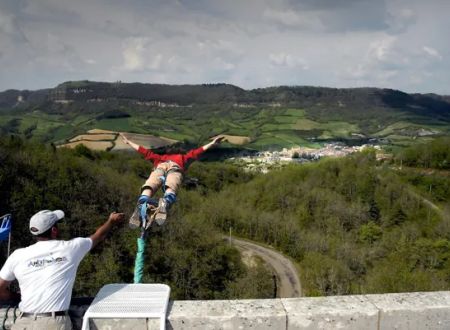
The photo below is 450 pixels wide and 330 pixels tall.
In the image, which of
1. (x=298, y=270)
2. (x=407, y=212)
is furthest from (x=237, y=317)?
(x=407, y=212)

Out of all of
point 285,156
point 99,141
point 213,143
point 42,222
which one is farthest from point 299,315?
point 285,156

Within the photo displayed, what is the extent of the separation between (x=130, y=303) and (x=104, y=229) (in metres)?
0.88

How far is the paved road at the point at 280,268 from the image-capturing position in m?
42.9

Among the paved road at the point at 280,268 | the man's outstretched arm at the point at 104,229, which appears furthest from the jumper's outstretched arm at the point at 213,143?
the paved road at the point at 280,268

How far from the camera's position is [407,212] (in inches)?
2926

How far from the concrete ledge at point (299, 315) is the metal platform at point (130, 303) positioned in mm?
85

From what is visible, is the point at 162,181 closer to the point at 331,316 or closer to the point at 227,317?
the point at 227,317

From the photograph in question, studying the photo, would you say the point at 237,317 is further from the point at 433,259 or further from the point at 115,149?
the point at 115,149

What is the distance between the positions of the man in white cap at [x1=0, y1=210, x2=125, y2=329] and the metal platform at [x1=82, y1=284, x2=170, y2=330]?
0.31m

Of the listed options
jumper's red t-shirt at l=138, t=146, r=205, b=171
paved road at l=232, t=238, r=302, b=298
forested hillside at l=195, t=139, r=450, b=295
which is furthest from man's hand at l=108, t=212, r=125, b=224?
paved road at l=232, t=238, r=302, b=298

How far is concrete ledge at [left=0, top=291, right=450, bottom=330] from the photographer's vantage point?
440cm

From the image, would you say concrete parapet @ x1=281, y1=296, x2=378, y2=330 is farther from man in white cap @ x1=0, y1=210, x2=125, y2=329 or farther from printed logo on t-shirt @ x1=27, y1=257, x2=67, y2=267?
printed logo on t-shirt @ x1=27, y1=257, x2=67, y2=267

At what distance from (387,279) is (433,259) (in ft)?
57.4

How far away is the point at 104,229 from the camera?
4.85 metres
